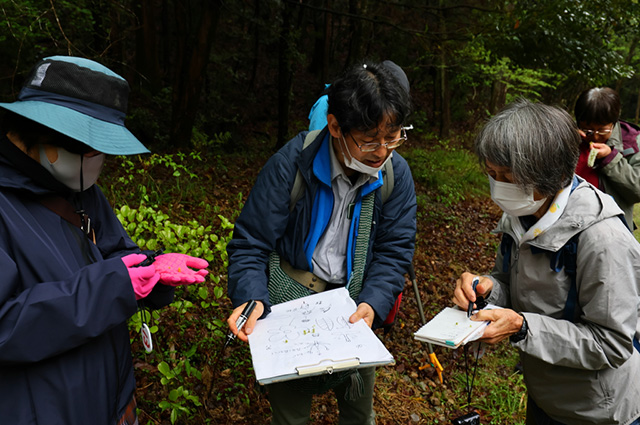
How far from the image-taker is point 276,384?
7.12ft

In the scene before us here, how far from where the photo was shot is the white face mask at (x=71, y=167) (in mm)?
1518

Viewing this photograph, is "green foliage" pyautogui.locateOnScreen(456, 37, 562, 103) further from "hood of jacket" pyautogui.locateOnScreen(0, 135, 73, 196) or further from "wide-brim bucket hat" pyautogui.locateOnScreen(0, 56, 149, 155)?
"hood of jacket" pyautogui.locateOnScreen(0, 135, 73, 196)

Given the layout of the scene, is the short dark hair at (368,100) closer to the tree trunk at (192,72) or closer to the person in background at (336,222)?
the person in background at (336,222)

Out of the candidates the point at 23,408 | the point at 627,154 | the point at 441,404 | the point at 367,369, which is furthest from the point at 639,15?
the point at 23,408

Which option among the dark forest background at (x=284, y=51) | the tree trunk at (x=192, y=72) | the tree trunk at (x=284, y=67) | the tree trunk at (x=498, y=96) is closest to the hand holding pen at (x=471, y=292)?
the dark forest background at (x=284, y=51)

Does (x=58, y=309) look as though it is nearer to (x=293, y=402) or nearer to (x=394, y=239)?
(x=293, y=402)

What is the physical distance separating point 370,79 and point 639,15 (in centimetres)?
674

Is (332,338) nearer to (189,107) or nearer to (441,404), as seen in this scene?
(441,404)

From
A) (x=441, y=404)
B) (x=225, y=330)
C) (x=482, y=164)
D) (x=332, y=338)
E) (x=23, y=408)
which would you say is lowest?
(x=441, y=404)

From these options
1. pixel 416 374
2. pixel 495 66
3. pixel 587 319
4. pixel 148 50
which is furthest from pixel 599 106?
pixel 148 50

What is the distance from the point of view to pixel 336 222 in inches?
83.9

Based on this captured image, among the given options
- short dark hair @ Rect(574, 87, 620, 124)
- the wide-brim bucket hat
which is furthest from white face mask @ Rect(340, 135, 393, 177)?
short dark hair @ Rect(574, 87, 620, 124)

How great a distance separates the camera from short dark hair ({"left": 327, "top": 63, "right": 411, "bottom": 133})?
1.90 metres

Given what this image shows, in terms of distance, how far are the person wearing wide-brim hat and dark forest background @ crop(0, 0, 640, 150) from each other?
1456 millimetres
